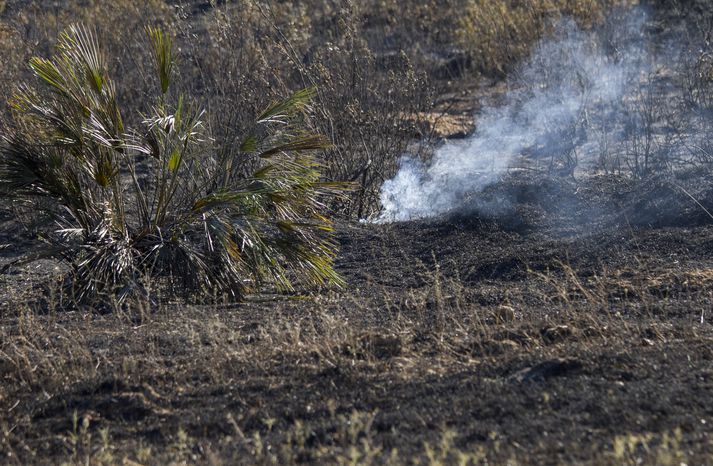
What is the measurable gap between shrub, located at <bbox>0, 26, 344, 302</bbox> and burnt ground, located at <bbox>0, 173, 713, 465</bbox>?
10.6 inches

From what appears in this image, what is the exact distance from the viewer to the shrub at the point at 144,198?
684cm

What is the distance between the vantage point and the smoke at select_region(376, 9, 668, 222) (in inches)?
415

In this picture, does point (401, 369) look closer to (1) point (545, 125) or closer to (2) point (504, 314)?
(2) point (504, 314)

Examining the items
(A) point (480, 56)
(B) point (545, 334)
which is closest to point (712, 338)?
(B) point (545, 334)

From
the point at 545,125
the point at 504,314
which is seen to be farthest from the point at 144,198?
the point at 545,125

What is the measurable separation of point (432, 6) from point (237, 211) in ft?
38.0

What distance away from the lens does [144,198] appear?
739 centimetres

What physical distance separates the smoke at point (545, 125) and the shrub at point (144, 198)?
2474 millimetres

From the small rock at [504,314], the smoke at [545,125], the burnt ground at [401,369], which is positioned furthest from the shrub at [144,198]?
the smoke at [545,125]

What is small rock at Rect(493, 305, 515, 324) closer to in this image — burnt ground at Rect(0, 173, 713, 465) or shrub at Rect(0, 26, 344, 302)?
burnt ground at Rect(0, 173, 713, 465)

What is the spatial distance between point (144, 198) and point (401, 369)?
295 centimetres

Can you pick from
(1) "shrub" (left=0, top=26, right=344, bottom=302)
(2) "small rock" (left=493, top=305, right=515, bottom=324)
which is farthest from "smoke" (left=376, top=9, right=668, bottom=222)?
(2) "small rock" (left=493, top=305, right=515, bottom=324)

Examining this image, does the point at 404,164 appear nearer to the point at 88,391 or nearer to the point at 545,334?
the point at 545,334

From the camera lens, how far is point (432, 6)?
17938mm
